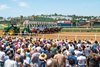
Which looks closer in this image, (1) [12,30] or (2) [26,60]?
(2) [26,60]

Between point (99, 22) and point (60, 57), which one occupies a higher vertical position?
point (60, 57)

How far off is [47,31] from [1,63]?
147 feet

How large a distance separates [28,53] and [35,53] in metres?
0.40

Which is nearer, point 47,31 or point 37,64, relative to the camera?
point 37,64

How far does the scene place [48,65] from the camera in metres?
11.4

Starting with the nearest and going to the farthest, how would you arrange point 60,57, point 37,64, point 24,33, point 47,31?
1. point 60,57
2. point 37,64
3. point 24,33
4. point 47,31

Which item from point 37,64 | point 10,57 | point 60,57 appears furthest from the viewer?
point 37,64

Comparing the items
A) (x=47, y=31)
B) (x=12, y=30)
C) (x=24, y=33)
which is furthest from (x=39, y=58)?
(x=47, y=31)

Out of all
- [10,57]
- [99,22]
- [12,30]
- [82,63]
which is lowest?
[99,22]

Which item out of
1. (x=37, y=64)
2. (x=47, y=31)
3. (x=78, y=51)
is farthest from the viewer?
(x=47, y=31)

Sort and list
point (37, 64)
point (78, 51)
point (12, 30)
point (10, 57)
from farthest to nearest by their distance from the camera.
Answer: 1. point (12, 30)
2. point (78, 51)
3. point (37, 64)
4. point (10, 57)

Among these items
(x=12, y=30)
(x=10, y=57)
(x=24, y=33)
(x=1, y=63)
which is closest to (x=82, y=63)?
(x=1, y=63)

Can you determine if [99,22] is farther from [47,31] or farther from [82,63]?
[82,63]

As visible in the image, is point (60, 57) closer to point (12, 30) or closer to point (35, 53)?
point (35, 53)
